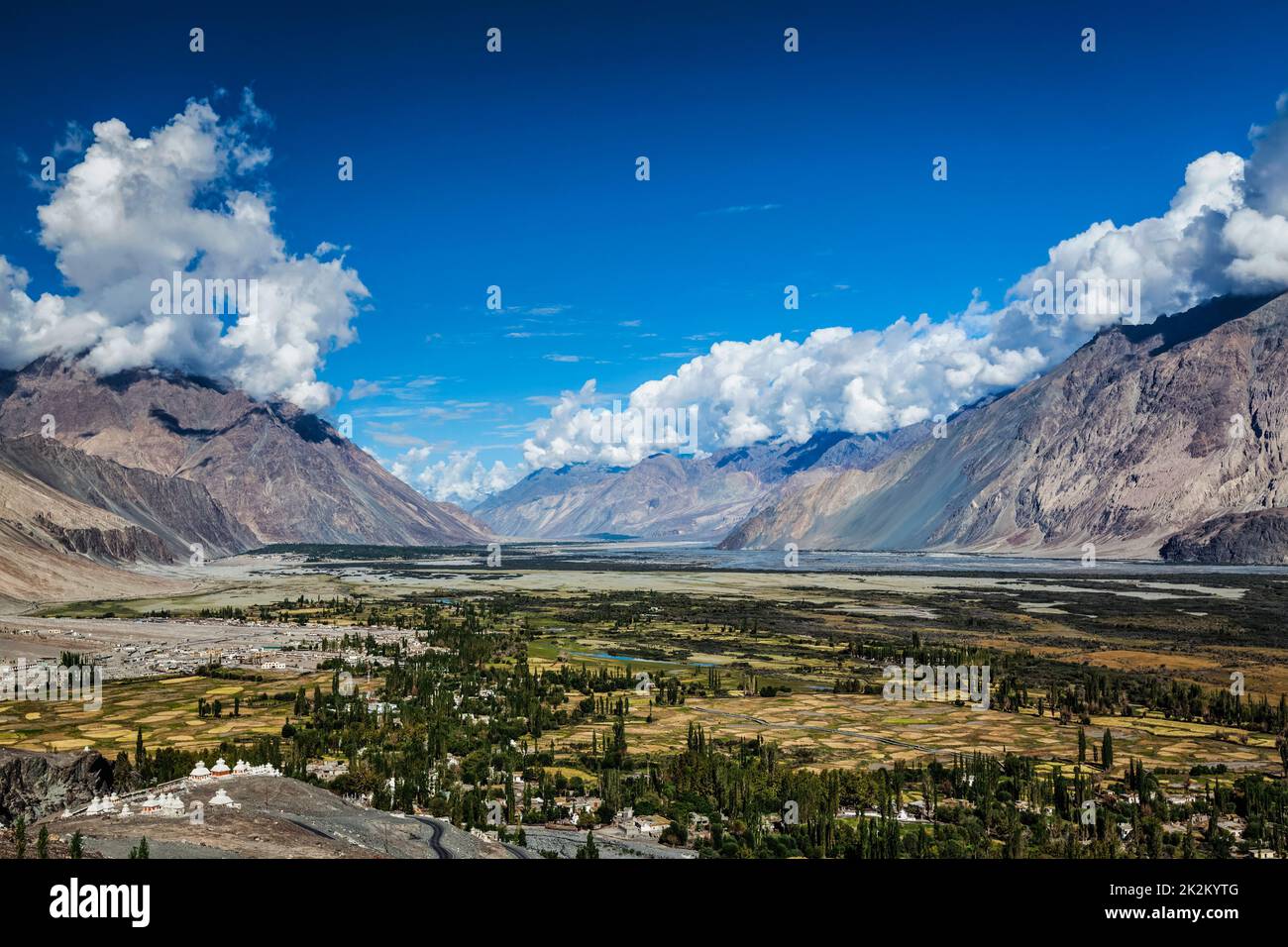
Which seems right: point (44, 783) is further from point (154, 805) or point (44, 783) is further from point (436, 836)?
point (436, 836)

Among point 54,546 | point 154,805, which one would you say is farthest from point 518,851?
point 54,546

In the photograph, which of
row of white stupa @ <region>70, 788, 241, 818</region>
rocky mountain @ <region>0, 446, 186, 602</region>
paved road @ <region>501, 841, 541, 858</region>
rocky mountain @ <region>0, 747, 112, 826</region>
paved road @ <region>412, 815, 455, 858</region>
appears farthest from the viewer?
rocky mountain @ <region>0, 446, 186, 602</region>

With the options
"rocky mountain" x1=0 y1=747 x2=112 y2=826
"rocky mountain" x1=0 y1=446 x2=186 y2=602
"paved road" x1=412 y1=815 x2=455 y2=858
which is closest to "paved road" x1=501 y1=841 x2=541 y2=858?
"paved road" x1=412 y1=815 x2=455 y2=858

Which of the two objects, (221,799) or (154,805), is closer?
(154,805)

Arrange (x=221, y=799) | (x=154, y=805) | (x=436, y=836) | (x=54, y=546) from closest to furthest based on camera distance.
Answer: (x=154, y=805)
(x=221, y=799)
(x=436, y=836)
(x=54, y=546)

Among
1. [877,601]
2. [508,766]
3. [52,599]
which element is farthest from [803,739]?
[52,599]

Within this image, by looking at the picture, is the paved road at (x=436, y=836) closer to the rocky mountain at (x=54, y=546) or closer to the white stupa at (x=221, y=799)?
the white stupa at (x=221, y=799)

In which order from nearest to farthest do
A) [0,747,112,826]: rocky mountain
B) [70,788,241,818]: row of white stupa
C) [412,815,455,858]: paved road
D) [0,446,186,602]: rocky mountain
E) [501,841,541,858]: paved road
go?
[70,788,241,818]: row of white stupa < [412,815,455,858]: paved road < [0,747,112,826]: rocky mountain < [501,841,541,858]: paved road < [0,446,186,602]: rocky mountain

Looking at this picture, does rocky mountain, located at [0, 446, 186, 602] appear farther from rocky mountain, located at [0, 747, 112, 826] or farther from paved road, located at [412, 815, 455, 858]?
paved road, located at [412, 815, 455, 858]

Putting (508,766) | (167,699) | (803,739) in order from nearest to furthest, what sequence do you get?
(508,766)
(803,739)
(167,699)

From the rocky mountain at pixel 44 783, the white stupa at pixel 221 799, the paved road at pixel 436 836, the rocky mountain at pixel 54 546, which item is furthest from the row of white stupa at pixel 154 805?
the rocky mountain at pixel 54 546
